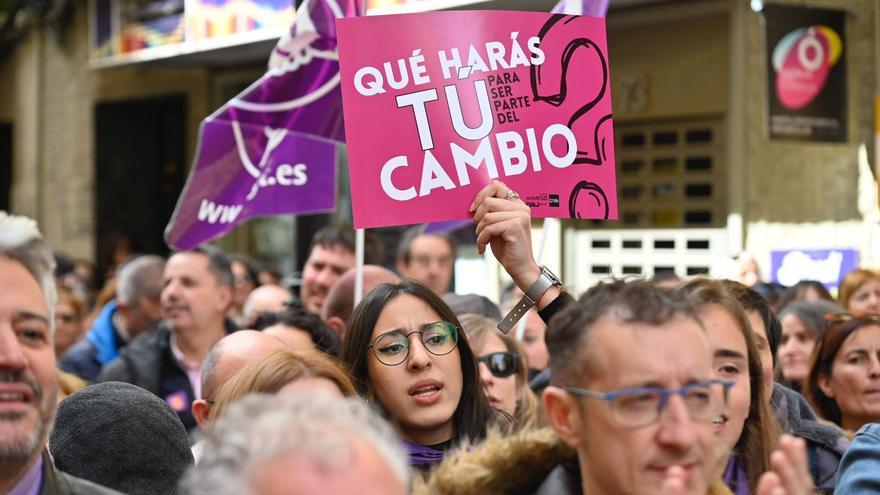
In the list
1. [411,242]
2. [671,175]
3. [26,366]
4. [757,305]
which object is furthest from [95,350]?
[671,175]

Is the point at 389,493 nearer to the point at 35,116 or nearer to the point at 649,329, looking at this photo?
the point at 649,329

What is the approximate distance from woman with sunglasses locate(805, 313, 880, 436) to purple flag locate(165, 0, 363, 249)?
8.57 feet

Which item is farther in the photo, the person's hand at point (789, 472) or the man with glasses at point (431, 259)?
the man with glasses at point (431, 259)

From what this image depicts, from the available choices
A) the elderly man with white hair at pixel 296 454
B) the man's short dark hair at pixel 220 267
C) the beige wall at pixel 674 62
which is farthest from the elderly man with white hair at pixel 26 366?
the beige wall at pixel 674 62

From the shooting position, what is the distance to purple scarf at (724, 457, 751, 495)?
3441 mm

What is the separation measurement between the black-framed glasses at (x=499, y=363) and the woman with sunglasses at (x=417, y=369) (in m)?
0.78

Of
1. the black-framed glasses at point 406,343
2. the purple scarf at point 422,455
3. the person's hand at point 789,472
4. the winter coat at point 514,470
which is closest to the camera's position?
the person's hand at point 789,472

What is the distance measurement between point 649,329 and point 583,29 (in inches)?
86.5

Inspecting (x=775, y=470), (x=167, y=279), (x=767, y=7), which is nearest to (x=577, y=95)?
(x=775, y=470)

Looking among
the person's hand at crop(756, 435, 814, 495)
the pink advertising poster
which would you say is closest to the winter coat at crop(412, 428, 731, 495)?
the person's hand at crop(756, 435, 814, 495)

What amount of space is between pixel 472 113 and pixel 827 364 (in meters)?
2.02

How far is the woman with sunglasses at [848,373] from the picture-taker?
5.13 meters

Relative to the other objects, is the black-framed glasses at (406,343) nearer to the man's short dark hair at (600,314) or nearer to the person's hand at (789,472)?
the man's short dark hair at (600,314)

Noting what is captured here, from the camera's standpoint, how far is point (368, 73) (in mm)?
4387
